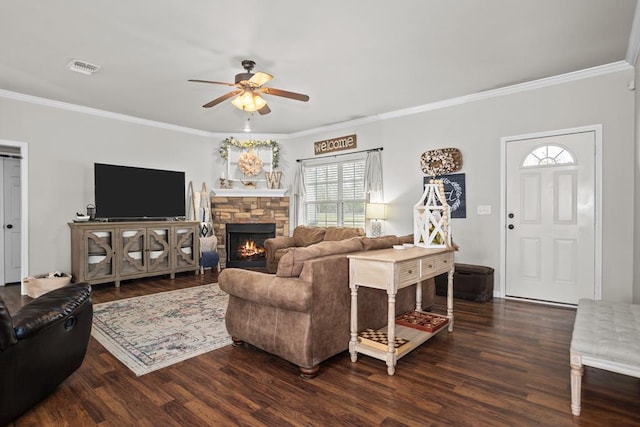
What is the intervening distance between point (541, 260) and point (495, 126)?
1866 millimetres

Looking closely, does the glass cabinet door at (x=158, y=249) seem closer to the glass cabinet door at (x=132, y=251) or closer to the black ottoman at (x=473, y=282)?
the glass cabinet door at (x=132, y=251)

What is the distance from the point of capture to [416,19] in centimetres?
302

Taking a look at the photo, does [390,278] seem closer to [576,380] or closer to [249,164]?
[576,380]

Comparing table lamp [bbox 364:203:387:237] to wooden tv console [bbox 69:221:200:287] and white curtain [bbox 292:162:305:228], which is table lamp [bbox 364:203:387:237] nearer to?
white curtain [bbox 292:162:305:228]

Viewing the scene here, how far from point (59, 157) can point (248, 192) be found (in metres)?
3.13

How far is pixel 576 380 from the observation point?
2006mm

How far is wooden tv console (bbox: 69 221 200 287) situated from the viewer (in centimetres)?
521

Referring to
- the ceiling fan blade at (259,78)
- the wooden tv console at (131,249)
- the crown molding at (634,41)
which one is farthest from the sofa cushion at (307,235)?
the crown molding at (634,41)

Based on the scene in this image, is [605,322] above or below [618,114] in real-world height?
below

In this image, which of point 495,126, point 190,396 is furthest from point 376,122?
point 190,396

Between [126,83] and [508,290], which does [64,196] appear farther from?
[508,290]

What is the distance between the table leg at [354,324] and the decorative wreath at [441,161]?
322 cm

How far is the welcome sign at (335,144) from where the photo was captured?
6441 mm

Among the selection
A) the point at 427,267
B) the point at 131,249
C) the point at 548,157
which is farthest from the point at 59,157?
the point at 548,157
